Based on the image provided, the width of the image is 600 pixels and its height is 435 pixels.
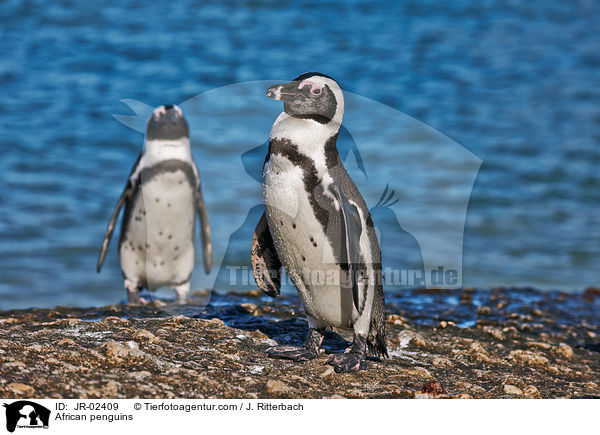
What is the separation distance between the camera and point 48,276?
7.78 meters

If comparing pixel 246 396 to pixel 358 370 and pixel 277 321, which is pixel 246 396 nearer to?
pixel 358 370

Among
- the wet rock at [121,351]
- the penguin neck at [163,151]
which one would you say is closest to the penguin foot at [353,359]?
the wet rock at [121,351]

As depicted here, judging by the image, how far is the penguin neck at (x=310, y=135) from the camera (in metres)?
3.12

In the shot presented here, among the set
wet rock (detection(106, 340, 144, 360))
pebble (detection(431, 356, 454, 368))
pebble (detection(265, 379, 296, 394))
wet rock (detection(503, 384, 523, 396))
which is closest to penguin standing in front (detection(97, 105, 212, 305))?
wet rock (detection(106, 340, 144, 360))

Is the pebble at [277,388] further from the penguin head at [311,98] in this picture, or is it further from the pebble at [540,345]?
the pebble at [540,345]

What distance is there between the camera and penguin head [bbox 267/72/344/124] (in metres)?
3.11

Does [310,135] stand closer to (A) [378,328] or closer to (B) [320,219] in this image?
(B) [320,219]

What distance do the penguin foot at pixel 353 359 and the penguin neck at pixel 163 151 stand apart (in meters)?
2.52

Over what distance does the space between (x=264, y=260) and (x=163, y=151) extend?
6.73 feet

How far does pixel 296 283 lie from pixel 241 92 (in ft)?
6.44

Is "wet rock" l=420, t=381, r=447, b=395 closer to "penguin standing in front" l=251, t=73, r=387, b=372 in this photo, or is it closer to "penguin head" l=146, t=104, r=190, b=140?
"penguin standing in front" l=251, t=73, r=387, b=372

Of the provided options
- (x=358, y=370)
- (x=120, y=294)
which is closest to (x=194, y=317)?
(x=358, y=370)

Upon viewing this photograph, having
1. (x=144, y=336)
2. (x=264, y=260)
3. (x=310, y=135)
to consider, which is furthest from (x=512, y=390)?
(x=144, y=336)

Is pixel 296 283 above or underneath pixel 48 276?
above
